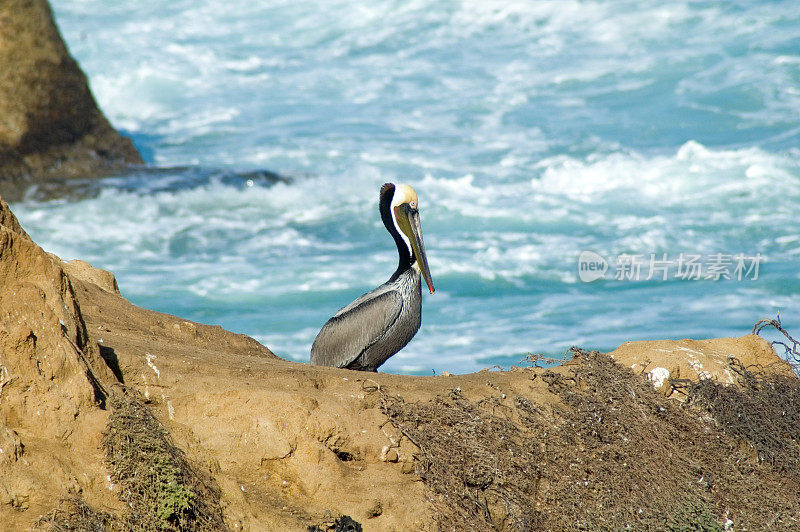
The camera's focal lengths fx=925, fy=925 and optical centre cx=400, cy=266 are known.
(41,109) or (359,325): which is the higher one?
(41,109)

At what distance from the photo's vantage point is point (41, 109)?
18.2 m

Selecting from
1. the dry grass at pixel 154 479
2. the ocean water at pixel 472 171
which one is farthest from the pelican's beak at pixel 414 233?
the ocean water at pixel 472 171

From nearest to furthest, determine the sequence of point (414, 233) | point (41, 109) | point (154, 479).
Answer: point (154, 479) < point (414, 233) < point (41, 109)

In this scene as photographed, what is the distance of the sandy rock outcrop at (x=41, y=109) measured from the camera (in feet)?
57.4

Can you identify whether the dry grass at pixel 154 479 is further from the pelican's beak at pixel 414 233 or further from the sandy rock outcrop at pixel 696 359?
the pelican's beak at pixel 414 233

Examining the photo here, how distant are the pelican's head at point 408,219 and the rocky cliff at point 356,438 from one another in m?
2.02

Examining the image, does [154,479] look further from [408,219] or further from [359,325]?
[408,219]

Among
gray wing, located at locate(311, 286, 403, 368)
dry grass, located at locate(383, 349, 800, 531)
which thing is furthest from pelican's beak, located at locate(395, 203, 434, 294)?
dry grass, located at locate(383, 349, 800, 531)

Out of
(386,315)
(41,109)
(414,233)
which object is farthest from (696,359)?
(41,109)

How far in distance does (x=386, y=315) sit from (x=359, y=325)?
0.25m

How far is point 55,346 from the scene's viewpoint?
4801 mm

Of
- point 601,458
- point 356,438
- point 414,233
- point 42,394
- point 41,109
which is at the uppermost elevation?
point 41,109

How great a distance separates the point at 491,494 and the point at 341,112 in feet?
67.7

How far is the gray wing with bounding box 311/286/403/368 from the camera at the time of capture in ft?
25.6
